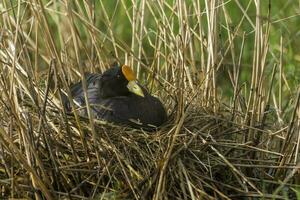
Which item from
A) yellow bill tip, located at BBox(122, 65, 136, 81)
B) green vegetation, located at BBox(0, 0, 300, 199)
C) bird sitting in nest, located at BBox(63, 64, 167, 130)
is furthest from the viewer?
yellow bill tip, located at BBox(122, 65, 136, 81)

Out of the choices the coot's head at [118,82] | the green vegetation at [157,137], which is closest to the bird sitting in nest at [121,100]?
the coot's head at [118,82]

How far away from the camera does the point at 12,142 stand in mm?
4152

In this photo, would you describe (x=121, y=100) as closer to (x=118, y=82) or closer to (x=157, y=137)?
(x=118, y=82)

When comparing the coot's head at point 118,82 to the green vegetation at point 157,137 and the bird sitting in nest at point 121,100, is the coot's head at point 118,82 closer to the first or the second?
the bird sitting in nest at point 121,100

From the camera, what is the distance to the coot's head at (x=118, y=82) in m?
5.00

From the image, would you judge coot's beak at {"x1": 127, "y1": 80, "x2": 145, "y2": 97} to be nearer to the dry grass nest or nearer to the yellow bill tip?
the yellow bill tip

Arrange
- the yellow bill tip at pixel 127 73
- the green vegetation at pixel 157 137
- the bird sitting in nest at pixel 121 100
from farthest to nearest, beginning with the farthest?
the yellow bill tip at pixel 127 73 < the bird sitting in nest at pixel 121 100 < the green vegetation at pixel 157 137

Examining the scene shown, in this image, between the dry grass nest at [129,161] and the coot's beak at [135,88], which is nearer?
the dry grass nest at [129,161]

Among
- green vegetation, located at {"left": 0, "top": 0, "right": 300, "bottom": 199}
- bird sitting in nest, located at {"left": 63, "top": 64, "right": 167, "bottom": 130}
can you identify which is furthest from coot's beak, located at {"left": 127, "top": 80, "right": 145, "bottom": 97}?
green vegetation, located at {"left": 0, "top": 0, "right": 300, "bottom": 199}

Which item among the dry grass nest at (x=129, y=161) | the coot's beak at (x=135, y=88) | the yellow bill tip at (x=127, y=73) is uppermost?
the yellow bill tip at (x=127, y=73)

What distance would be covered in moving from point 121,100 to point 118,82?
102mm

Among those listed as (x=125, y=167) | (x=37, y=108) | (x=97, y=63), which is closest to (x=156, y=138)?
(x=125, y=167)

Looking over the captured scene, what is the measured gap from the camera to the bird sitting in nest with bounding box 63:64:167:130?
488 cm

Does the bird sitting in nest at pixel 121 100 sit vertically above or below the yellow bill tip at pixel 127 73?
below
